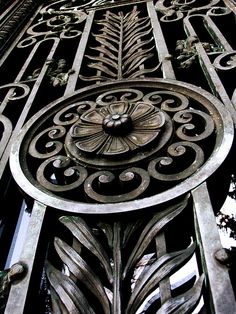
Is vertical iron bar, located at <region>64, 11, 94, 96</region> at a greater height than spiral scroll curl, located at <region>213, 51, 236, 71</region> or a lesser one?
greater

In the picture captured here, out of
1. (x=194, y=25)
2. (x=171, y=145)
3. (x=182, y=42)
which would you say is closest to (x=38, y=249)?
(x=171, y=145)

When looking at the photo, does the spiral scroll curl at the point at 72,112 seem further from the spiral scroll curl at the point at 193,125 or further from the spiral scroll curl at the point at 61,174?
the spiral scroll curl at the point at 193,125

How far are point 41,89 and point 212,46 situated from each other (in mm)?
720

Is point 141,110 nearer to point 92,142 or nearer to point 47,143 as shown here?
point 92,142

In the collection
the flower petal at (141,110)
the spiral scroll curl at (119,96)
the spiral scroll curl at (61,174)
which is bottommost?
the spiral scroll curl at (61,174)

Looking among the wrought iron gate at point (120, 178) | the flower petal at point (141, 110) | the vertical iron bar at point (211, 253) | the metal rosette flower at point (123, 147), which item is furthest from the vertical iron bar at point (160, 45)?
the vertical iron bar at point (211, 253)

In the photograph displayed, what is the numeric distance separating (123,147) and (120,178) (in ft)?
0.50

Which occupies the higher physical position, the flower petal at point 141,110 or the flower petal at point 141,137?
the flower petal at point 141,110

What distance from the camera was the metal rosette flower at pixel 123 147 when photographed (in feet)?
3.98

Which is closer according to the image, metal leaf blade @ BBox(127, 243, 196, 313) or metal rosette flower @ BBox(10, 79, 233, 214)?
metal leaf blade @ BBox(127, 243, 196, 313)

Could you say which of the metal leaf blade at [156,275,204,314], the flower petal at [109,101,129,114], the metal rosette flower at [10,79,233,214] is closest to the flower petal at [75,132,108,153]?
the metal rosette flower at [10,79,233,214]

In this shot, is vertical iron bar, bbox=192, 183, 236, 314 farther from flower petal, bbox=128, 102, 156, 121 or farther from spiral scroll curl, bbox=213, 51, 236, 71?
spiral scroll curl, bbox=213, 51, 236, 71

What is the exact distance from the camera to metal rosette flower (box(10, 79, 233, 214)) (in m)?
1.21

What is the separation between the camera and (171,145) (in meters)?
1.33
